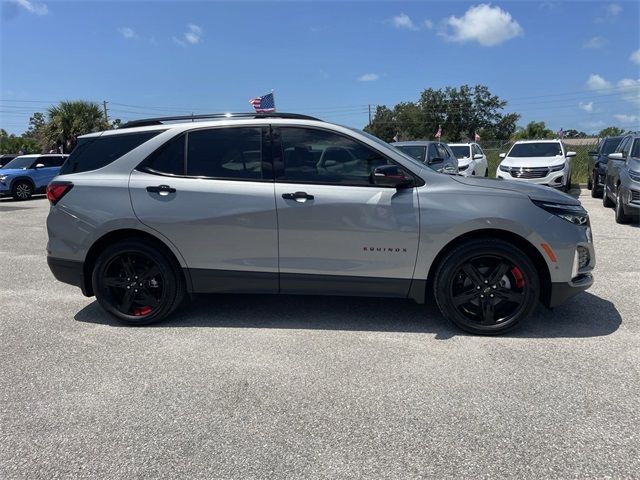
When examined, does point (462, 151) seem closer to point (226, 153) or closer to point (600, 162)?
point (600, 162)

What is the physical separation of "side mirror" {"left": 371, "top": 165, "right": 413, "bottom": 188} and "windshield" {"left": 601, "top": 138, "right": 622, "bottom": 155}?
1194 cm

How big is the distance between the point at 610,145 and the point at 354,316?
12430 millimetres

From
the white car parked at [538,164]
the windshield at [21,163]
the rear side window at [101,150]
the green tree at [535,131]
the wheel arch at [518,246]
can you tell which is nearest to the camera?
the wheel arch at [518,246]

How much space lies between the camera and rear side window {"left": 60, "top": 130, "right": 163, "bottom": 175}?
4.41m

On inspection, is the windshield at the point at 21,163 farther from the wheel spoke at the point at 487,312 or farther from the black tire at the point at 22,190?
the wheel spoke at the point at 487,312

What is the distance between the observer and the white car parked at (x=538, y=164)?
13.4m

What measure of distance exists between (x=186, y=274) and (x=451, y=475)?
2.80m

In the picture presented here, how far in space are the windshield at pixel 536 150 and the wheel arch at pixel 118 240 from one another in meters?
12.9

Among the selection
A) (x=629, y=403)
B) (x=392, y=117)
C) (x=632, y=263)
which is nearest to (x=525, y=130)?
(x=392, y=117)

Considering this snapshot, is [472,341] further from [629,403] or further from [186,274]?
[186,274]

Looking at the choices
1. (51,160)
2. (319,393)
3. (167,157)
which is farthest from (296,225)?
(51,160)

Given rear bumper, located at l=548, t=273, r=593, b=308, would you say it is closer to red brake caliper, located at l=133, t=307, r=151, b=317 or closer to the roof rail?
the roof rail

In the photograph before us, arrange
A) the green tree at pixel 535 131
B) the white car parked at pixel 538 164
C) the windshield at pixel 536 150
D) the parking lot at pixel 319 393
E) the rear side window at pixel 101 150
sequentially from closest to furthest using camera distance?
the parking lot at pixel 319 393, the rear side window at pixel 101 150, the white car parked at pixel 538 164, the windshield at pixel 536 150, the green tree at pixel 535 131

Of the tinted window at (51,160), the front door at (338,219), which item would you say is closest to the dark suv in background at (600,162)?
the front door at (338,219)
